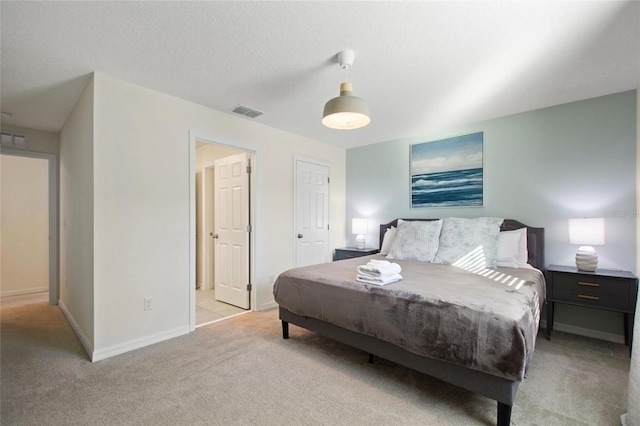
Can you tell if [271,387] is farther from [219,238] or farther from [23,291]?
[23,291]

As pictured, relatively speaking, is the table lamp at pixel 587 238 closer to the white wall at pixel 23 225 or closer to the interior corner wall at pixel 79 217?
the interior corner wall at pixel 79 217

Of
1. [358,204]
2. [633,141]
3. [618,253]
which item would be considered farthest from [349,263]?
[633,141]

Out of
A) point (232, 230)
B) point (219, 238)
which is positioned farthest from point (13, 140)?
point (232, 230)

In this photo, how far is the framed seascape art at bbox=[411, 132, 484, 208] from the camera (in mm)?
3816

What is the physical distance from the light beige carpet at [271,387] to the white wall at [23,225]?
2.57 metres

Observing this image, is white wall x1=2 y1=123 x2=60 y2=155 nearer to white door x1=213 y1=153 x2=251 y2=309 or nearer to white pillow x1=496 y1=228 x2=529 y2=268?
white door x1=213 y1=153 x2=251 y2=309

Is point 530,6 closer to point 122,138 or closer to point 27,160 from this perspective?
point 122,138

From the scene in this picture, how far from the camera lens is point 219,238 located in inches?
171

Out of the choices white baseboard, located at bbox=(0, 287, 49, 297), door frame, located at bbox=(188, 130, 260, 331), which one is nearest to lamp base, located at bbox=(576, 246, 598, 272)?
door frame, located at bbox=(188, 130, 260, 331)

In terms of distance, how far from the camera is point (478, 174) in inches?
150

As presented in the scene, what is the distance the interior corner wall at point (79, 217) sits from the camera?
2.60 metres

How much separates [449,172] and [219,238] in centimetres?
343

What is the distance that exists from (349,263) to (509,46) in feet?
7.74

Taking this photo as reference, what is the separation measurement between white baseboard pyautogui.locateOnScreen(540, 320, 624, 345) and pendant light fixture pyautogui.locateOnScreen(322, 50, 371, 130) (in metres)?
3.05
